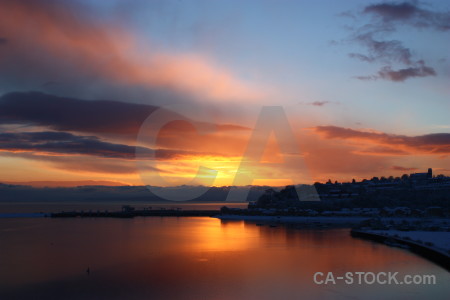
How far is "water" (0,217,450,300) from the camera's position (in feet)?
73.1

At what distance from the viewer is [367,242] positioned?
45.9m

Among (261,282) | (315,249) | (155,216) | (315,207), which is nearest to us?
(261,282)

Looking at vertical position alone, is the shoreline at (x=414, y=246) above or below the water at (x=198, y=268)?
above

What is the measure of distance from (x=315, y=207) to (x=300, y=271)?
72.2 metres

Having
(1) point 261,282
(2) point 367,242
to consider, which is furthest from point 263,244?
(1) point 261,282

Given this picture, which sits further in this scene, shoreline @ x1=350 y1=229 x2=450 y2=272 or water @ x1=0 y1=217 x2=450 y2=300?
shoreline @ x1=350 y1=229 x2=450 y2=272

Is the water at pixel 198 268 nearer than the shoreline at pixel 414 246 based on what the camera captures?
Yes

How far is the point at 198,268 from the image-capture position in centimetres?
2988

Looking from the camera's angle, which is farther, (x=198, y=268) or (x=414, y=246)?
(x=414, y=246)

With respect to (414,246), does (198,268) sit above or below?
below

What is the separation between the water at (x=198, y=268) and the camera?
2228 cm

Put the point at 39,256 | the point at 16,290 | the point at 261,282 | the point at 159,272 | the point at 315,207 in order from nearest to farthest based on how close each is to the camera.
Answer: the point at 16,290 → the point at 261,282 → the point at 159,272 → the point at 39,256 → the point at 315,207

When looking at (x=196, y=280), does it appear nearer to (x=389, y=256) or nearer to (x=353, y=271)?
(x=353, y=271)

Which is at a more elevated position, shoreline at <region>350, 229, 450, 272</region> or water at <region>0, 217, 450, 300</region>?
shoreline at <region>350, 229, 450, 272</region>
